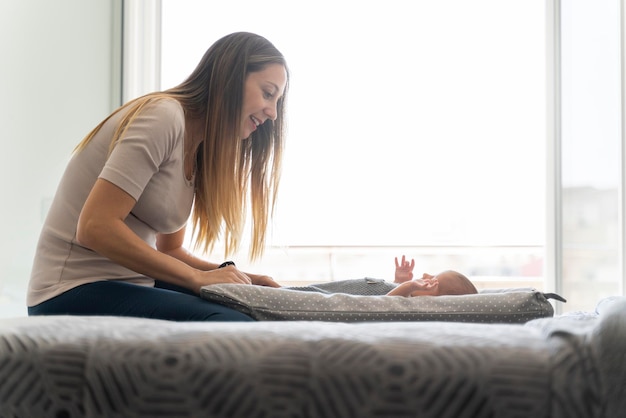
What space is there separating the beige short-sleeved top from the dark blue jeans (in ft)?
0.09

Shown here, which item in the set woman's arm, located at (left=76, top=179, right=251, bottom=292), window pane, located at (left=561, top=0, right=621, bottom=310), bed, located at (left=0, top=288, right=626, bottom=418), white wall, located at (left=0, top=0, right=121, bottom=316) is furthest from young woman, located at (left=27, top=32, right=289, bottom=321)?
window pane, located at (left=561, top=0, right=621, bottom=310)

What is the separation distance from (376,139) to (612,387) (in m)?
4.18

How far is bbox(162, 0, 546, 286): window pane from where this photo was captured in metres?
4.74

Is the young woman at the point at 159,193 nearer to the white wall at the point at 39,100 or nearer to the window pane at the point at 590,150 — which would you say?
the white wall at the point at 39,100

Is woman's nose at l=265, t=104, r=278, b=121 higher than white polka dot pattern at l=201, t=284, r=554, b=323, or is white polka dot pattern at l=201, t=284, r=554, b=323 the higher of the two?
woman's nose at l=265, t=104, r=278, b=121

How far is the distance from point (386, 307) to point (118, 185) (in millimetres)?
570

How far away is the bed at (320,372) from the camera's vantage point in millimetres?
779

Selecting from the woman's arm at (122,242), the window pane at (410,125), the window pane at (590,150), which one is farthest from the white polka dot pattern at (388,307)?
the window pane at (410,125)

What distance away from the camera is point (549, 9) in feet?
10.8

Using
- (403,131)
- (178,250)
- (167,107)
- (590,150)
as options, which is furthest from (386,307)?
(403,131)

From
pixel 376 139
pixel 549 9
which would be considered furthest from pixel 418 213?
pixel 549 9

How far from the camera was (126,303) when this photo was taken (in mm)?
1363

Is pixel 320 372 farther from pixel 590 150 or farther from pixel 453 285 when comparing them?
pixel 590 150

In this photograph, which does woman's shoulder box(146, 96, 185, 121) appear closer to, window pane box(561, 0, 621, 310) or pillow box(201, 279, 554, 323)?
pillow box(201, 279, 554, 323)
